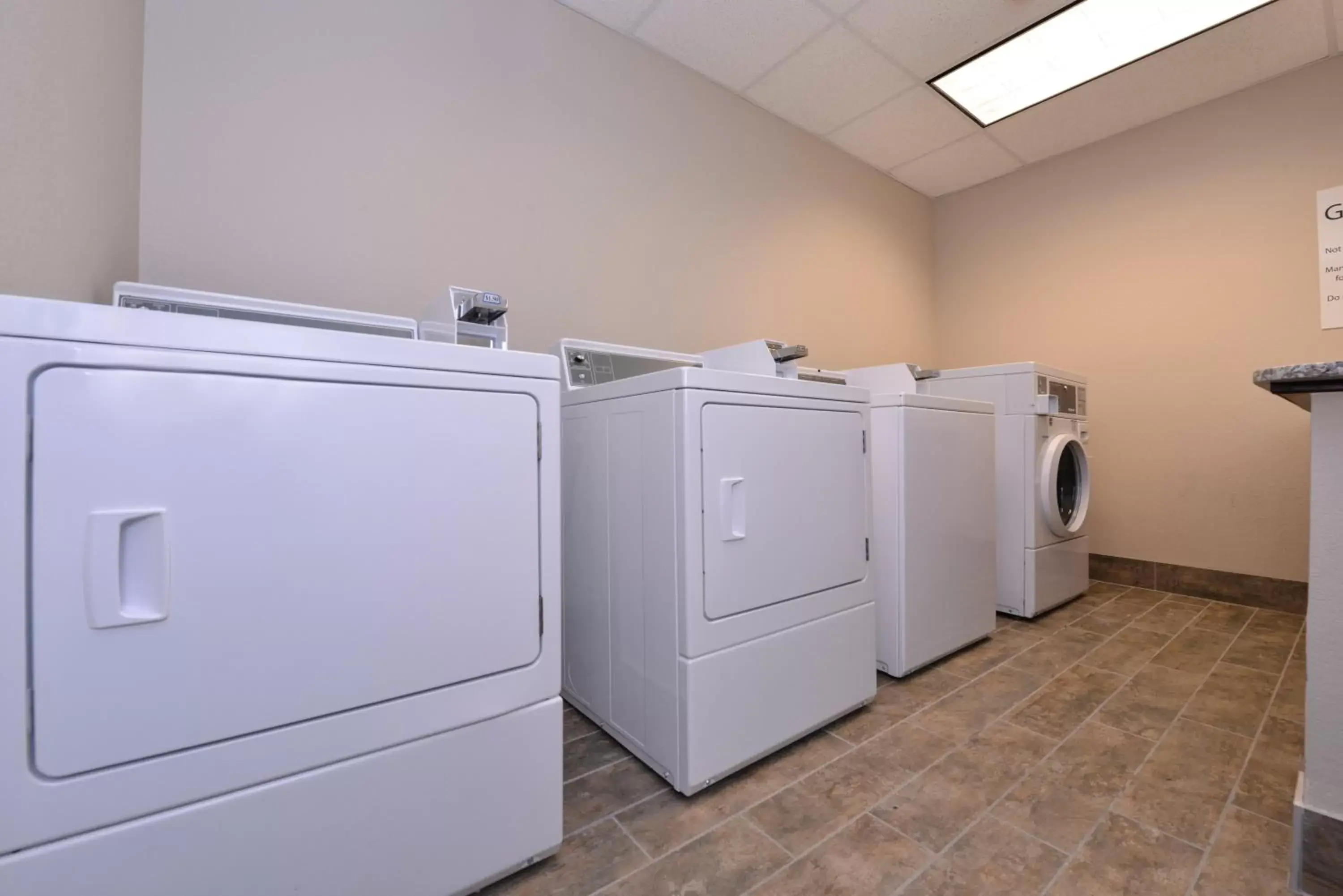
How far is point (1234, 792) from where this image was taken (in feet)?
4.15

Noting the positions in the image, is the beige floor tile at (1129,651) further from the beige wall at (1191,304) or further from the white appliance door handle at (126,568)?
the white appliance door handle at (126,568)

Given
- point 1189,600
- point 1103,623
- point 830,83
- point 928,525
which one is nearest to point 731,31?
point 830,83

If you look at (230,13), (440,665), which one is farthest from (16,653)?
(230,13)

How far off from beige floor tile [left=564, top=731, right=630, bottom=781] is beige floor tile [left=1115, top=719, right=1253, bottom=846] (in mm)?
1211

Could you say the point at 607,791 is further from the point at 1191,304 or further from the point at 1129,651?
the point at 1191,304

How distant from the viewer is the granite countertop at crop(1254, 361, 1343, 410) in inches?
34.8

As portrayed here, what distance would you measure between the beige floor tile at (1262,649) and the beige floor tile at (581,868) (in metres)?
2.36

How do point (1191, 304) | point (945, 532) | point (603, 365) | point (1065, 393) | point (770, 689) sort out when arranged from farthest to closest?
1. point (1191, 304)
2. point (1065, 393)
3. point (945, 532)
4. point (603, 365)
5. point (770, 689)

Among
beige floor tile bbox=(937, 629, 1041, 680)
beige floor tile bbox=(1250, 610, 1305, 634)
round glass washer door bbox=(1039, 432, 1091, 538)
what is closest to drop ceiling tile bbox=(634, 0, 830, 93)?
round glass washer door bbox=(1039, 432, 1091, 538)

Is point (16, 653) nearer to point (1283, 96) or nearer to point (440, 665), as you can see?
point (440, 665)

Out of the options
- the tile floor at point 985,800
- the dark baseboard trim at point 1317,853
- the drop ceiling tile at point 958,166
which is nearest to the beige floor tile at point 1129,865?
the tile floor at point 985,800

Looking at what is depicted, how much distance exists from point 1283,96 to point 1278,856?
347 cm

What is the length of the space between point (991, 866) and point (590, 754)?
3.14ft

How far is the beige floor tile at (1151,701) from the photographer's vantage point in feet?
5.16
